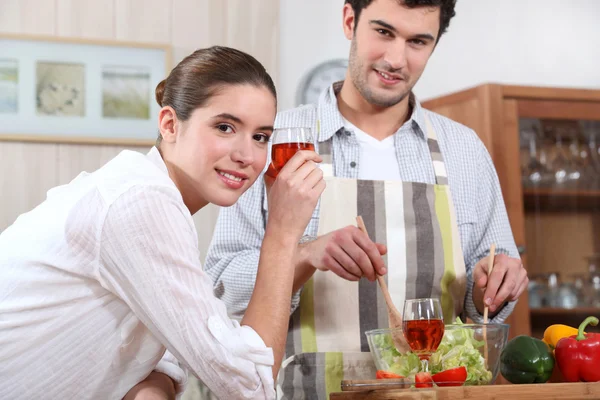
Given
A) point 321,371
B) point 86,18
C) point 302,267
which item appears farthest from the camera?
point 86,18

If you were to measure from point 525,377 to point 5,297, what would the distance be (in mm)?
941

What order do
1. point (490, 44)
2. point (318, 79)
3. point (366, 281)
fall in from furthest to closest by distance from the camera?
point (490, 44) → point (318, 79) → point (366, 281)

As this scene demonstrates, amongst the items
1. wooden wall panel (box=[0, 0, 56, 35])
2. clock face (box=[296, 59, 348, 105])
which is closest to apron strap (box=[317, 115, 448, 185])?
clock face (box=[296, 59, 348, 105])

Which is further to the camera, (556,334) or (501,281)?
(501,281)

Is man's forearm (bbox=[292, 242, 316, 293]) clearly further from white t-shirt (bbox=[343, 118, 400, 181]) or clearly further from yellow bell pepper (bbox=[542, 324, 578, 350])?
yellow bell pepper (bbox=[542, 324, 578, 350])

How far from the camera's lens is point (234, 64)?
1.51 metres

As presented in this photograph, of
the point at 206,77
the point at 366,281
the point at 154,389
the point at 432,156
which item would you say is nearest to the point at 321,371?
the point at 366,281

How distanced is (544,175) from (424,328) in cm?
213

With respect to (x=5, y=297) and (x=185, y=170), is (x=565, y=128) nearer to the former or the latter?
(x=185, y=170)

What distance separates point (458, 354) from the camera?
4.85 ft

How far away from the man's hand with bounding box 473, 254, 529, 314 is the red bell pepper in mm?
272

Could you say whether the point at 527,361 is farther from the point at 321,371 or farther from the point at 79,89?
the point at 79,89

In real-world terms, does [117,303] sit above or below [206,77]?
below

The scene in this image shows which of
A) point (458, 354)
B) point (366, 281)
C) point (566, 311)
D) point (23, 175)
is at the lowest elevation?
point (566, 311)
